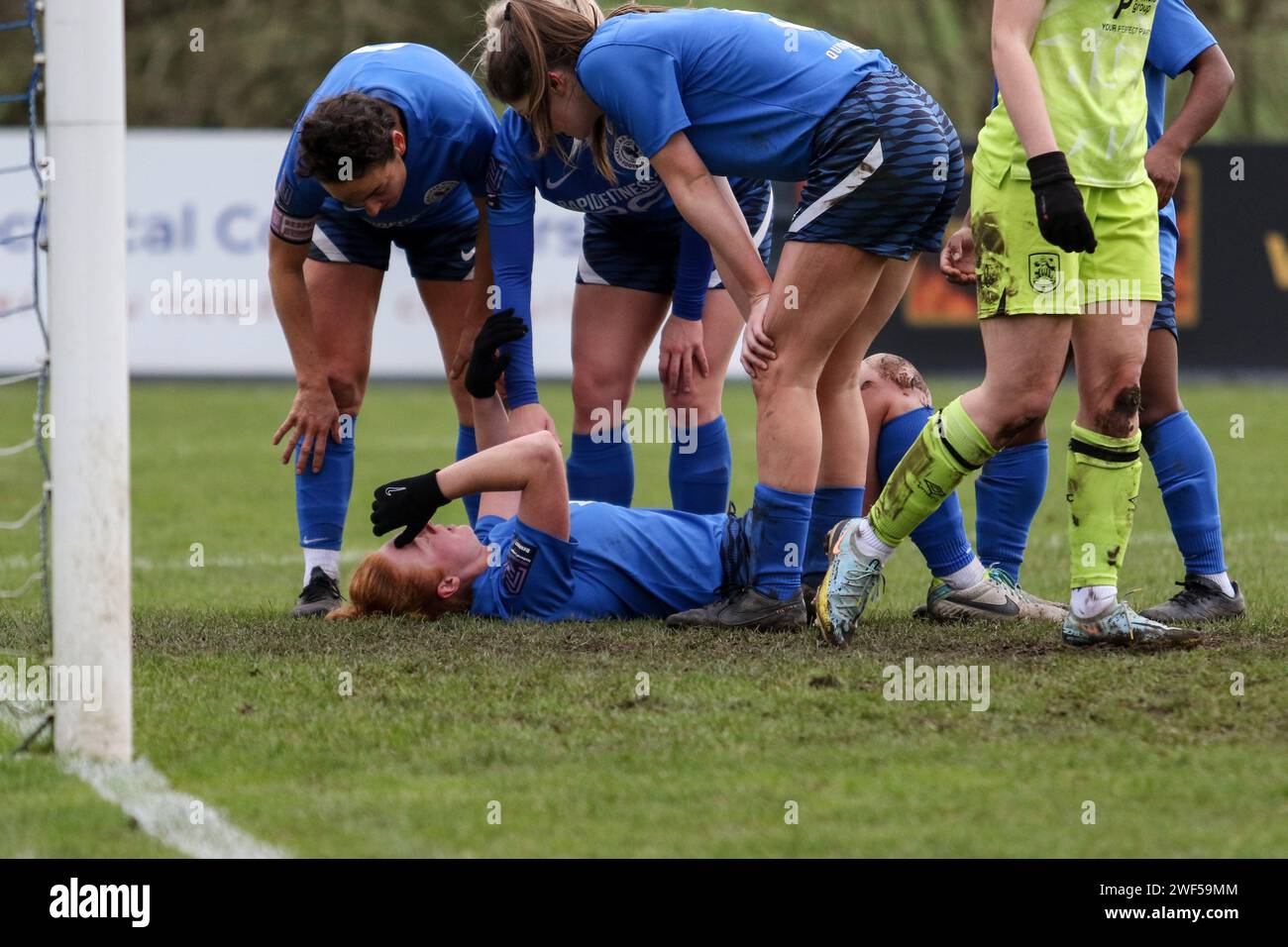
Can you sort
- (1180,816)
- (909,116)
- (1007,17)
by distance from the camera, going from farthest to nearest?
(909,116) < (1007,17) < (1180,816)

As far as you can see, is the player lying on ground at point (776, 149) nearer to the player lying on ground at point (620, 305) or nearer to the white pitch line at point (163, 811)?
the player lying on ground at point (620, 305)

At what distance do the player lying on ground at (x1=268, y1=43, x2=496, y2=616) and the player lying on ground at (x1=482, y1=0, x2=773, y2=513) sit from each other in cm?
23

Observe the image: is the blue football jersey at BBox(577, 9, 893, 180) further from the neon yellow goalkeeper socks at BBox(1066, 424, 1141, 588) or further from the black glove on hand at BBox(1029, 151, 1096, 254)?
the neon yellow goalkeeper socks at BBox(1066, 424, 1141, 588)

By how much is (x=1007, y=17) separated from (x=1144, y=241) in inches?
25.3

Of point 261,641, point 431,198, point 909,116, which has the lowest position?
point 261,641

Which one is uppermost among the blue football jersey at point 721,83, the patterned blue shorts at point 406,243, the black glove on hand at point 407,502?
the blue football jersey at point 721,83

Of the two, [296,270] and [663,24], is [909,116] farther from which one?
[296,270]

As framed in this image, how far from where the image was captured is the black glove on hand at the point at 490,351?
5086mm

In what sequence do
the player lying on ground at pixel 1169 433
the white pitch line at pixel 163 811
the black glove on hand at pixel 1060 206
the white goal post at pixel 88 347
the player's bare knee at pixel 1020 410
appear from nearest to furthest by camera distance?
the white pitch line at pixel 163 811
the white goal post at pixel 88 347
the black glove on hand at pixel 1060 206
the player's bare knee at pixel 1020 410
the player lying on ground at pixel 1169 433

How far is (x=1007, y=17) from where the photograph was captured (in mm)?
4223

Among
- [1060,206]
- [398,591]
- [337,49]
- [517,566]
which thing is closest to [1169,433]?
[1060,206]

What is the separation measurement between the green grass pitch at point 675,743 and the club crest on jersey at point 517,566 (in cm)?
15

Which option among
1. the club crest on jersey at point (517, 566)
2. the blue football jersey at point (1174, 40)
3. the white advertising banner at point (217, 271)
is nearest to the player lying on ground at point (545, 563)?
the club crest on jersey at point (517, 566)
